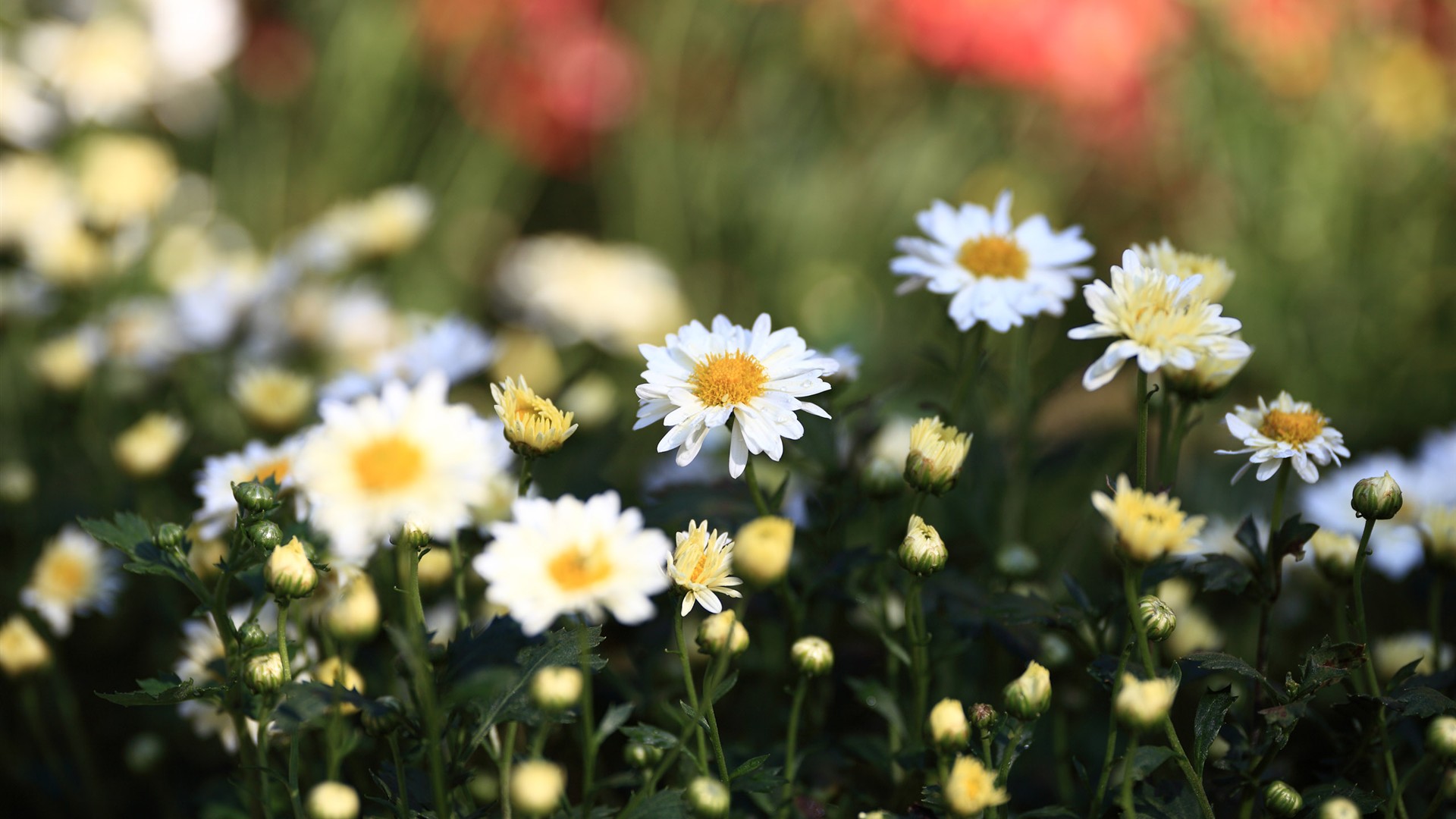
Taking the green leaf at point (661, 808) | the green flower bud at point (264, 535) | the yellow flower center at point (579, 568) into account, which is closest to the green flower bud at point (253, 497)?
the green flower bud at point (264, 535)

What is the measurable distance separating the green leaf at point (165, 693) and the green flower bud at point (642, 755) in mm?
299

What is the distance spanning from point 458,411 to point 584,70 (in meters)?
2.20

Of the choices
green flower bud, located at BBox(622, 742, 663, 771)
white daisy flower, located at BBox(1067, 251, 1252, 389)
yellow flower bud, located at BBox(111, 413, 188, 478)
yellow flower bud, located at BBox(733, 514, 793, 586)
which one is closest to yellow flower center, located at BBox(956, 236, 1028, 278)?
white daisy flower, located at BBox(1067, 251, 1252, 389)

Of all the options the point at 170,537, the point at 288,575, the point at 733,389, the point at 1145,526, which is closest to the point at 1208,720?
the point at 1145,526

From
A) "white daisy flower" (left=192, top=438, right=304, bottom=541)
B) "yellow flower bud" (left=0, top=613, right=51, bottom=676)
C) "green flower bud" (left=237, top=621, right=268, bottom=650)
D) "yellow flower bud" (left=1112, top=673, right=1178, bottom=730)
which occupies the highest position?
"white daisy flower" (left=192, top=438, right=304, bottom=541)

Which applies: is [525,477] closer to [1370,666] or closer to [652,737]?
[652,737]

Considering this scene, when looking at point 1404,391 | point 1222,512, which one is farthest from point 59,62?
point 1404,391

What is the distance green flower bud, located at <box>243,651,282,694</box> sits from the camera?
2.42 ft

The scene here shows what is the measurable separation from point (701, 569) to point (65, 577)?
75 centimetres

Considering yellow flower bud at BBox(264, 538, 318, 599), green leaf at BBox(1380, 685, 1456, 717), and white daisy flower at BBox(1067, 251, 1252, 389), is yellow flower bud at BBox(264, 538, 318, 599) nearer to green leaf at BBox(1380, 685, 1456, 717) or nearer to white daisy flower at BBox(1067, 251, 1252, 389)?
white daisy flower at BBox(1067, 251, 1252, 389)

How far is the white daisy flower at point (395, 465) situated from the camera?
632mm

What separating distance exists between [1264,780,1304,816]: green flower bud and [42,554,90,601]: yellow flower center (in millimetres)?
1099

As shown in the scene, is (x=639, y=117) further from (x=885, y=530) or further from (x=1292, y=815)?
(x=1292, y=815)

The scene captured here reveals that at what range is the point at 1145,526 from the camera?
Answer: 64 centimetres
